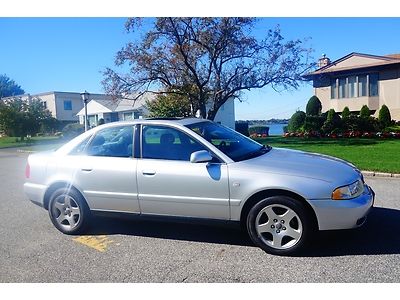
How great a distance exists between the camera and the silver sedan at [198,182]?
12.0 ft

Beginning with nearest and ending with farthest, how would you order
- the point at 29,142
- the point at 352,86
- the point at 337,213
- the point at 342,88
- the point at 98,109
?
the point at 337,213 < the point at 352,86 < the point at 342,88 < the point at 29,142 < the point at 98,109

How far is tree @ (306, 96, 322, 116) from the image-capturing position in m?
27.3

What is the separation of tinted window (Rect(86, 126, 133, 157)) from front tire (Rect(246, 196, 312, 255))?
1.81 m

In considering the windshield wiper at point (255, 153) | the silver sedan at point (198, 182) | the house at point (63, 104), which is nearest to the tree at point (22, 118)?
the house at point (63, 104)

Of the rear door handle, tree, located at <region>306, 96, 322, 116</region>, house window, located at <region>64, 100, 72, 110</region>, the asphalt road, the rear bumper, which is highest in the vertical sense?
house window, located at <region>64, 100, 72, 110</region>

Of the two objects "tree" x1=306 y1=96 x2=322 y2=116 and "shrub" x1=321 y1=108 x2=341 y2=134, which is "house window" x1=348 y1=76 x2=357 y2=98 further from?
"shrub" x1=321 y1=108 x2=341 y2=134

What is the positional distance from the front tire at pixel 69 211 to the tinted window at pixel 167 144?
1150mm

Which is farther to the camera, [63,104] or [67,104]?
[67,104]

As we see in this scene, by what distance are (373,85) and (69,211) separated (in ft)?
92.9

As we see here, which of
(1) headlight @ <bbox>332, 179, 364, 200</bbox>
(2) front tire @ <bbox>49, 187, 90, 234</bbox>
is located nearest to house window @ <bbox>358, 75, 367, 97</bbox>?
(1) headlight @ <bbox>332, 179, 364, 200</bbox>

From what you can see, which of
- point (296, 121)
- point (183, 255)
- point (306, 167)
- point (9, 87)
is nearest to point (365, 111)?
point (296, 121)

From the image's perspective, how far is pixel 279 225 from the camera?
12.2ft

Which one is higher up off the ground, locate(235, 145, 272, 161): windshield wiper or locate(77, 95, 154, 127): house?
locate(77, 95, 154, 127): house

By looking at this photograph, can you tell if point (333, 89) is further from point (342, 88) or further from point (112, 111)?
point (112, 111)
